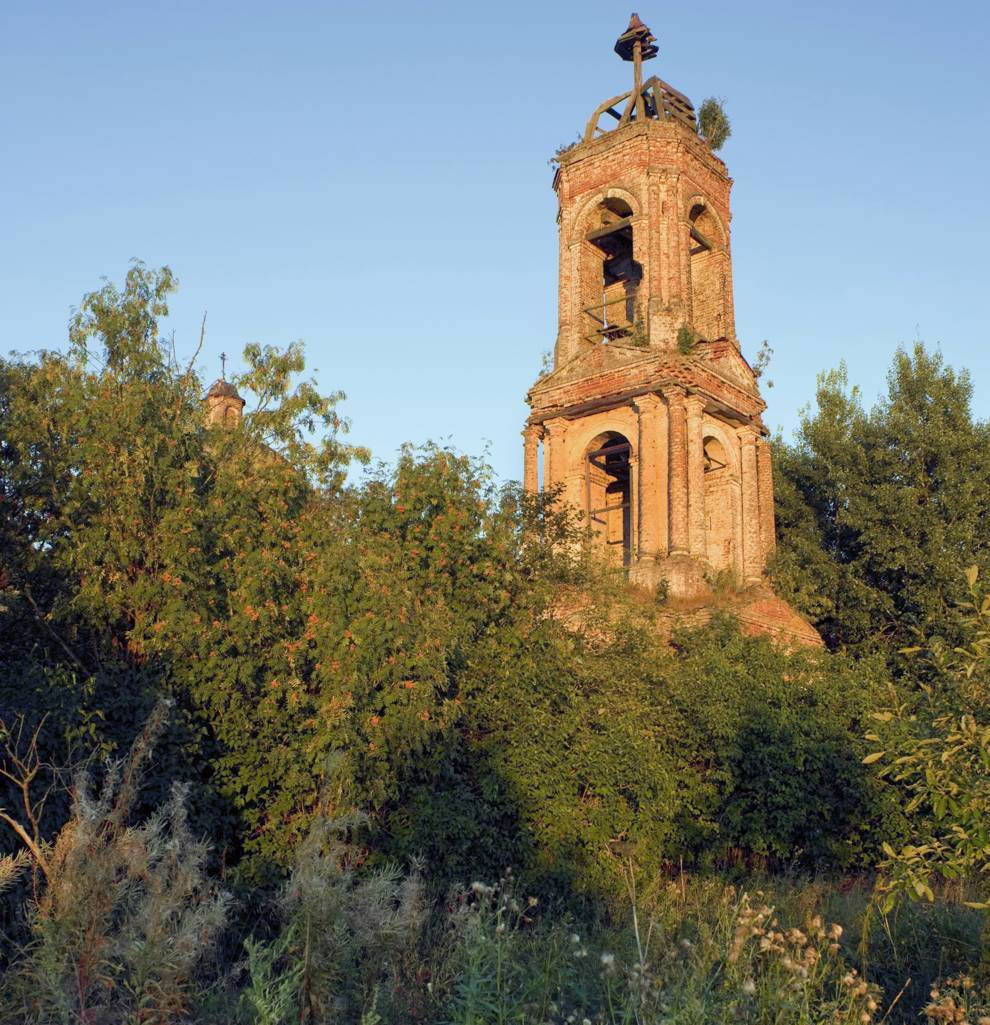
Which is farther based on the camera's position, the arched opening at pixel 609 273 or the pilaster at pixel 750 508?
the arched opening at pixel 609 273

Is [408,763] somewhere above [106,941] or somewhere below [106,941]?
above

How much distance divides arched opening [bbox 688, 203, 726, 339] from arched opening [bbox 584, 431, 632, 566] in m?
3.87

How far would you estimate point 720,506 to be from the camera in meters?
25.8

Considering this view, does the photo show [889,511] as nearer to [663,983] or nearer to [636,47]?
[636,47]

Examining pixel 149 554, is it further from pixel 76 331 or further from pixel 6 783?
pixel 76 331

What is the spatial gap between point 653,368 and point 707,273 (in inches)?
200

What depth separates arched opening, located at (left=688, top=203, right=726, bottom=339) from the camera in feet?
89.0

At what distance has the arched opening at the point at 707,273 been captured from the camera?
89.0ft

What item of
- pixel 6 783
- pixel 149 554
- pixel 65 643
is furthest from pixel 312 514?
pixel 6 783

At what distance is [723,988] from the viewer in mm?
6016

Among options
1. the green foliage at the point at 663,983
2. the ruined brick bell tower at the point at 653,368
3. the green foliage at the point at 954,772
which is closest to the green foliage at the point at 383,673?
the green foliage at the point at 663,983

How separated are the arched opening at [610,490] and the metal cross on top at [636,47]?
30.8 ft

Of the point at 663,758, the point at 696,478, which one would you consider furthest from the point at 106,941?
the point at 696,478

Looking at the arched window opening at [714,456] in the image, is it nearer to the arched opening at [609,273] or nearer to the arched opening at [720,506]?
the arched opening at [720,506]
